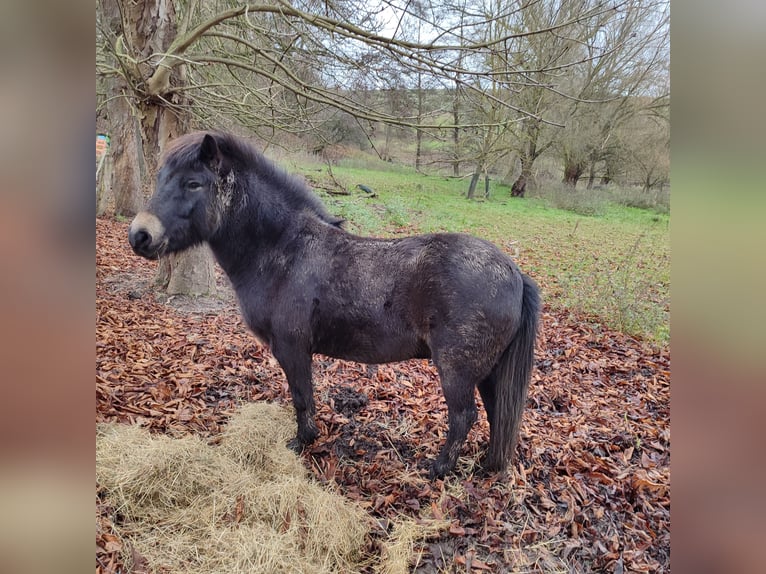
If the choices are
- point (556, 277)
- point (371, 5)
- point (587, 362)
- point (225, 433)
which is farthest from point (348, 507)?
point (556, 277)

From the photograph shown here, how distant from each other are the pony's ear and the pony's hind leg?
1939mm

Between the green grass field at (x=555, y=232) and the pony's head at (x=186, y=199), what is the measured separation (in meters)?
4.38

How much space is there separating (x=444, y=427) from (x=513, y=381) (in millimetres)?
888

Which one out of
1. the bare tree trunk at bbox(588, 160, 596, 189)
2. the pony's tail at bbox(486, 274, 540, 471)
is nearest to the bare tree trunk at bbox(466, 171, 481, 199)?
the bare tree trunk at bbox(588, 160, 596, 189)

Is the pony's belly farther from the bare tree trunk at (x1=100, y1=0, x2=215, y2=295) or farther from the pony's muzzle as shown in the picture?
the bare tree trunk at (x1=100, y1=0, x2=215, y2=295)

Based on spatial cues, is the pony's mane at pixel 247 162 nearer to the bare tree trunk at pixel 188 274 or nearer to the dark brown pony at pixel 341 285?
the dark brown pony at pixel 341 285

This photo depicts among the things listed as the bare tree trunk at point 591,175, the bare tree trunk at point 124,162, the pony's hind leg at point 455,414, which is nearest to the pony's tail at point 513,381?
the pony's hind leg at point 455,414

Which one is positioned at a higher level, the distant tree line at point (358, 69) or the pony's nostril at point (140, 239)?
the distant tree line at point (358, 69)

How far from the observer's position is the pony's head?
241 centimetres

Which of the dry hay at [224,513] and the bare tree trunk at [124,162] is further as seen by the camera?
the bare tree trunk at [124,162]

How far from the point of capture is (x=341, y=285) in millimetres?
2646

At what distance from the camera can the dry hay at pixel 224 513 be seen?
202 cm

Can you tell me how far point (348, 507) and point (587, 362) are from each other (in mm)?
3242
